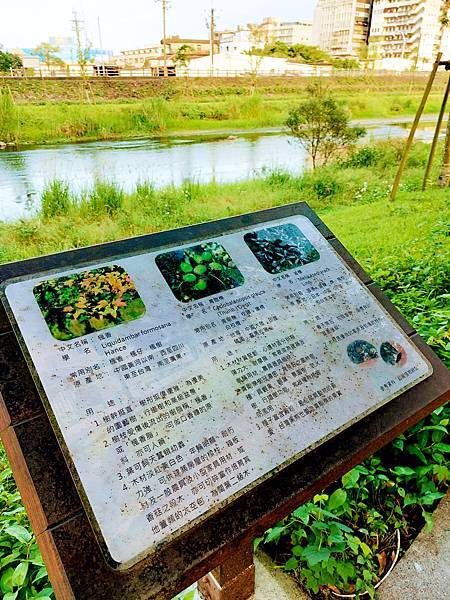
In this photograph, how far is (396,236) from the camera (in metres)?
3.64

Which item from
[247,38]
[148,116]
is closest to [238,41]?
[247,38]

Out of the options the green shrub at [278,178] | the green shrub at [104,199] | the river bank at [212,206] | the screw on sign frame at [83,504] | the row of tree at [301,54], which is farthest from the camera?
the row of tree at [301,54]

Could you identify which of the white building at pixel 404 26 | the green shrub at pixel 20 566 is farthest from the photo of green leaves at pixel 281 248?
the white building at pixel 404 26

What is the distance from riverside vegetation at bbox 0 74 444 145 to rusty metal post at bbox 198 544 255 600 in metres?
5.98

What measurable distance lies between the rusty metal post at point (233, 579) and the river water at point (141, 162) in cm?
419

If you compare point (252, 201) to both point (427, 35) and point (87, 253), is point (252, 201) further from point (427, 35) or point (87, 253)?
point (427, 35)

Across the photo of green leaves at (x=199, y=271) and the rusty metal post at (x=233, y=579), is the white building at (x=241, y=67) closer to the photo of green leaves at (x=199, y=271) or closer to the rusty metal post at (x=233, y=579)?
A: the photo of green leaves at (x=199, y=271)

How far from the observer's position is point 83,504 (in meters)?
0.77

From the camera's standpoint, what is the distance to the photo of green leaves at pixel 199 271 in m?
1.10

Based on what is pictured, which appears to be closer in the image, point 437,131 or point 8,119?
point 437,131

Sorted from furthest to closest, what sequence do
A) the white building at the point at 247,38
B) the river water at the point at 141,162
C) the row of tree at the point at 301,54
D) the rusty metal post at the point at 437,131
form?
the row of tree at the point at 301,54 → the white building at the point at 247,38 → the river water at the point at 141,162 → the rusty metal post at the point at 437,131

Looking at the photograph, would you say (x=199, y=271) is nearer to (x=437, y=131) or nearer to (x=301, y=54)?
(x=437, y=131)

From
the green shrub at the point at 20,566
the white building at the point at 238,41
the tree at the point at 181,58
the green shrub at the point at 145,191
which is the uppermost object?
the white building at the point at 238,41

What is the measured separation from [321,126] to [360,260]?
4.37 metres
